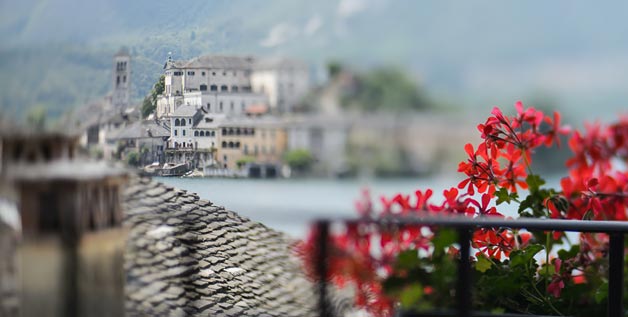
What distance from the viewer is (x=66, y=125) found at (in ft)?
5.25

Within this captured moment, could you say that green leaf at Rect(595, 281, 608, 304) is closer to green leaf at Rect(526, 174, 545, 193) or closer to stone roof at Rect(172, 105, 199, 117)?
green leaf at Rect(526, 174, 545, 193)

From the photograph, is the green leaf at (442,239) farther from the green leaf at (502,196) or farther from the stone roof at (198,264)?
the green leaf at (502,196)

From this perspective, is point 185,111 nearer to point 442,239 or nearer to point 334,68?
point 442,239

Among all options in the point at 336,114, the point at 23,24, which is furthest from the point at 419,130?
the point at 23,24

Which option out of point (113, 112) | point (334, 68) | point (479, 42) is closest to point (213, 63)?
point (113, 112)

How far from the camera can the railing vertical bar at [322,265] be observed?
1.25 m

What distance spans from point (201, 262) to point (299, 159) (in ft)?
42.9

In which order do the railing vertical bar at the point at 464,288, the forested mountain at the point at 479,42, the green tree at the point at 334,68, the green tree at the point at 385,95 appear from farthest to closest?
the forested mountain at the point at 479,42
the green tree at the point at 334,68
the green tree at the point at 385,95
the railing vertical bar at the point at 464,288

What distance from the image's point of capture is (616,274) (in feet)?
5.35

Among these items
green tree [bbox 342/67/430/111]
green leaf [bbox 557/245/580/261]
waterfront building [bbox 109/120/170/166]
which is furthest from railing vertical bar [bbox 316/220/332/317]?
green tree [bbox 342/67/430/111]

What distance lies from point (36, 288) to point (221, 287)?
0.51 metres

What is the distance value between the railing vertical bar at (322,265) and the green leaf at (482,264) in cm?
66

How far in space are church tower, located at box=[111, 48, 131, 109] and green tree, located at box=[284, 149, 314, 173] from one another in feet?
38.2

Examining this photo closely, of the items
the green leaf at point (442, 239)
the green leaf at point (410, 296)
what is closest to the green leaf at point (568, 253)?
the green leaf at point (442, 239)
